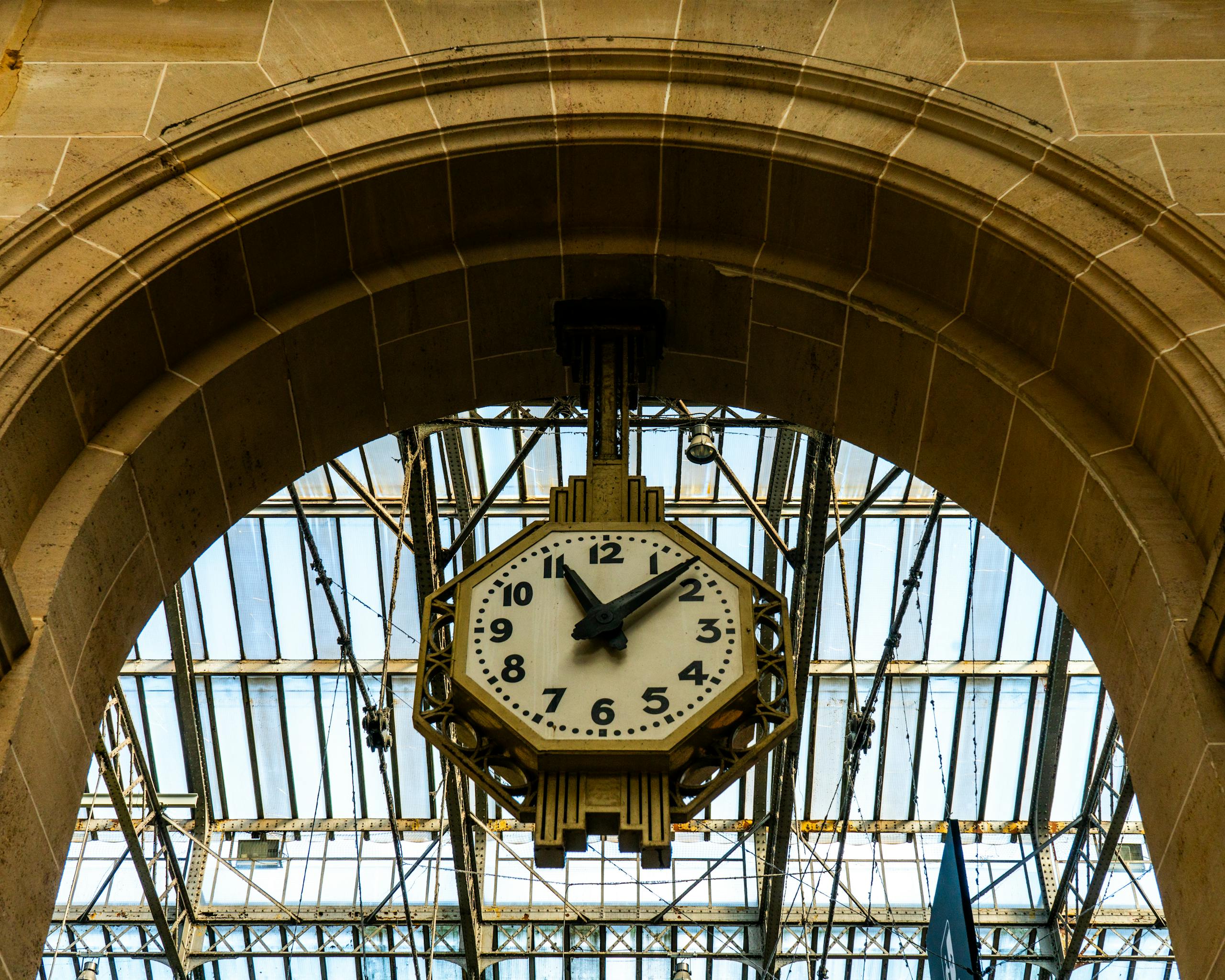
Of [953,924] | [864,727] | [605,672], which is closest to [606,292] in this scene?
[605,672]

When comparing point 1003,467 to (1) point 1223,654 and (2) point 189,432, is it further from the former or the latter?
(2) point 189,432

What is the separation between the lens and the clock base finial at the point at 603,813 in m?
4.56

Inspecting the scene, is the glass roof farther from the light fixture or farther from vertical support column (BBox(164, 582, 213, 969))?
the light fixture

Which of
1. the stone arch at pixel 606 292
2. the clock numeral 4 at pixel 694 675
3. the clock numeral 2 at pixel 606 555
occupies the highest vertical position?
the stone arch at pixel 606 292

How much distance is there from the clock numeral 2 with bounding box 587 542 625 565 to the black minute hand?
0.15 metres

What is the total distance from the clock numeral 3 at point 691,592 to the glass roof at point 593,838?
12.2 meters

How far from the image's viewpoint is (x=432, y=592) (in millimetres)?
13422

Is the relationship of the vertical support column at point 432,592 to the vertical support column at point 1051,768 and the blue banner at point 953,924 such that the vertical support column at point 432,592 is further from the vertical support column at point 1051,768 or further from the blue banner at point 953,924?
the vertical support column at point 1051,768

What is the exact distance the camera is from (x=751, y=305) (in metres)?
5.73

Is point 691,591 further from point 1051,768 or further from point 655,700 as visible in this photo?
point 1051,768

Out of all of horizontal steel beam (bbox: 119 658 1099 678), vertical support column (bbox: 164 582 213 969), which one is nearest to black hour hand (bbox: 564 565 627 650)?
vertical support column (bbox: 164 582 213 969)

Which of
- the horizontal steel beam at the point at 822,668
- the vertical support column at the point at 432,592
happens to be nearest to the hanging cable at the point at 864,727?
the horizontal steel beam at the point at 822,668

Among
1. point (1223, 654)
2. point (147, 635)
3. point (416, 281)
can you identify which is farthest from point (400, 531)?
point (1223, 654)

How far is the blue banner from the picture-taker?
797 cm
